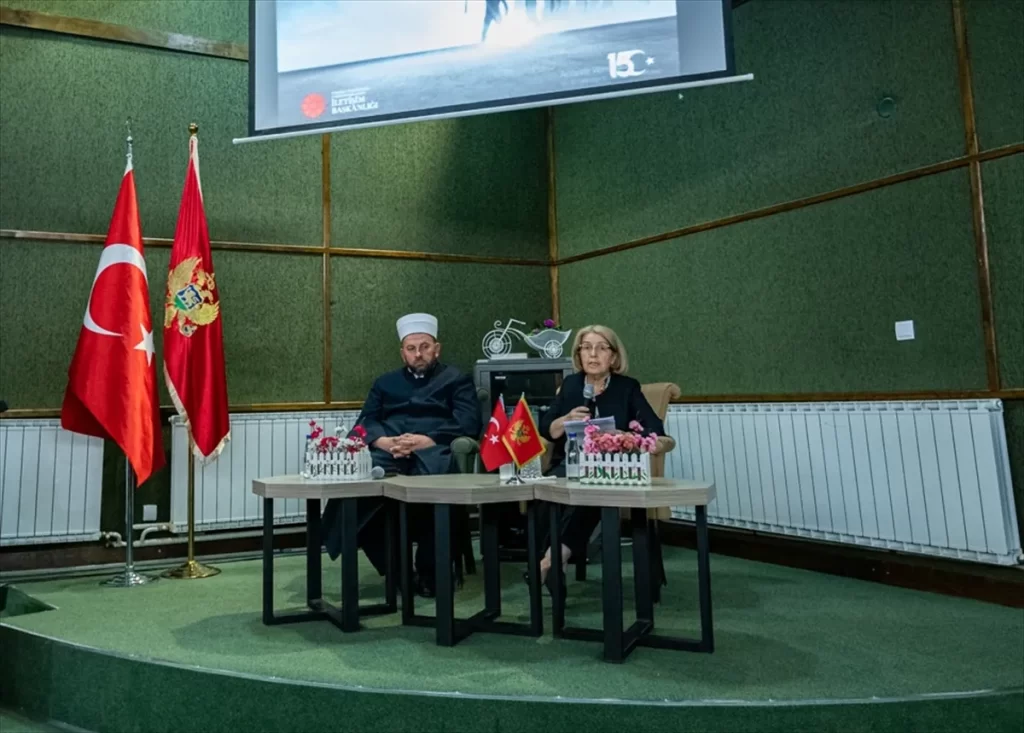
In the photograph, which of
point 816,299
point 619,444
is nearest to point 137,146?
point 619,444

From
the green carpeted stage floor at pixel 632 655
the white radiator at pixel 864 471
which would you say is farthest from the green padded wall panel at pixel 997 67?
the green carpeted stage floor at pixel 632 655

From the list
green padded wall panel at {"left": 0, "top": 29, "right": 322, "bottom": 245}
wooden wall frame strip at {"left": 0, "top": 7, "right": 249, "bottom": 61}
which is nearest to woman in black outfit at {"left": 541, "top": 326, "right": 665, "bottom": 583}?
green padded wall panel at {"left": 0, "top": 29, "right": 322, "bottom": 245}

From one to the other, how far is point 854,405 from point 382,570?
211 centimetres

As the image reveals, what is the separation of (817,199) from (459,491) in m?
2.32

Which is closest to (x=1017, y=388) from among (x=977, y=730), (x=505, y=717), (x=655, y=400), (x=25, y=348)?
(x=655, y=400)

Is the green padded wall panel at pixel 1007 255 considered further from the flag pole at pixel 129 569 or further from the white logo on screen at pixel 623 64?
the flag pole at pixel 129 569

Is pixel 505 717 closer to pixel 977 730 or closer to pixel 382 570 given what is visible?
pixel 977 730

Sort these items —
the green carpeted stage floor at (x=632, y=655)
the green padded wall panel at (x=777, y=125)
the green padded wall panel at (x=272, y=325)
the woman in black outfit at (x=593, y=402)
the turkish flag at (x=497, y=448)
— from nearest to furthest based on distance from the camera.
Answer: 1. the green carpeted stage floor at (x=632, y=655)
2. the turkish flag at (x=497, y=448)
3. the woman in black outfit at (x=593, y=402)
4. the green padded wall panel at (x=777, y=125)
5. the green padded wall panel at (x=272, y=325)

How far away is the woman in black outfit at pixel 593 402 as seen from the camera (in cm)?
275

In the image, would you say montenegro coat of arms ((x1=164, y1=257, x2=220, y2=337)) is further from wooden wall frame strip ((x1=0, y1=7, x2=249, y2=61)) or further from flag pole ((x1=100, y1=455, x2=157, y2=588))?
wooden wall frame strip ((x1=0, y1=7, x2=249, y2=61))

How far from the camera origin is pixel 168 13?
4133 millimetres

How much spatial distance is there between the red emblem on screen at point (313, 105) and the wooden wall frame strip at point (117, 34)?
101 centimetres

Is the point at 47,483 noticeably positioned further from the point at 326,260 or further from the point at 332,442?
the point at 332,442

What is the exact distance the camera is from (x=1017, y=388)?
2.78 metres
